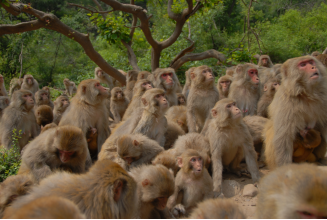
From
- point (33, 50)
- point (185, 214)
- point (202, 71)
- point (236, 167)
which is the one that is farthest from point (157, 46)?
point (33, 50)

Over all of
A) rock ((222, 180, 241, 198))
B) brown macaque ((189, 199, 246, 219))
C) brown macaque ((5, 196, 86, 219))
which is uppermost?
brown macaque ((5, 196, 86, 219))

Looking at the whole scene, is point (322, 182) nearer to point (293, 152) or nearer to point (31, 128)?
point (293, 152)

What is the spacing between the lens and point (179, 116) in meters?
6.23

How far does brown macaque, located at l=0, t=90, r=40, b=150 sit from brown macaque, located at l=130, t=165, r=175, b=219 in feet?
11.4

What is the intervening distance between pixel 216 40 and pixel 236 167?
1287cm

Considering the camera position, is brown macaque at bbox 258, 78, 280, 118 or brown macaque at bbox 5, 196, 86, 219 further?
brown macaque at bbox 258, 78, 280, 118

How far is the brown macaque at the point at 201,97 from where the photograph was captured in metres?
5.69

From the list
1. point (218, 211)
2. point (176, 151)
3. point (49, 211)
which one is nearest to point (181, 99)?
point (176, 151)

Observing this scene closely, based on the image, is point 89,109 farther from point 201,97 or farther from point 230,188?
point 230,188

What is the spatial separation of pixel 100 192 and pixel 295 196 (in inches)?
58.6

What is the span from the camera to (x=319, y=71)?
360 cm

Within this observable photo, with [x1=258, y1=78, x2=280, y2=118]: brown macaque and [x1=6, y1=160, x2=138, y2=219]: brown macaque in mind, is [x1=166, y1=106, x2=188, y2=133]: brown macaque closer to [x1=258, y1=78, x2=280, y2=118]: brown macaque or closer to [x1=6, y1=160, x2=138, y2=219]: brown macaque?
[x1=258, y1=78, x2=280, y2=118]: brown macaque

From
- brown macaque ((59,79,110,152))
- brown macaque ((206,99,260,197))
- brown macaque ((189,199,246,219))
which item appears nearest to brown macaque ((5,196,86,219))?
brown macaque ((189,199,246,219))

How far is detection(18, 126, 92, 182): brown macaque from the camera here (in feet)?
11.1
